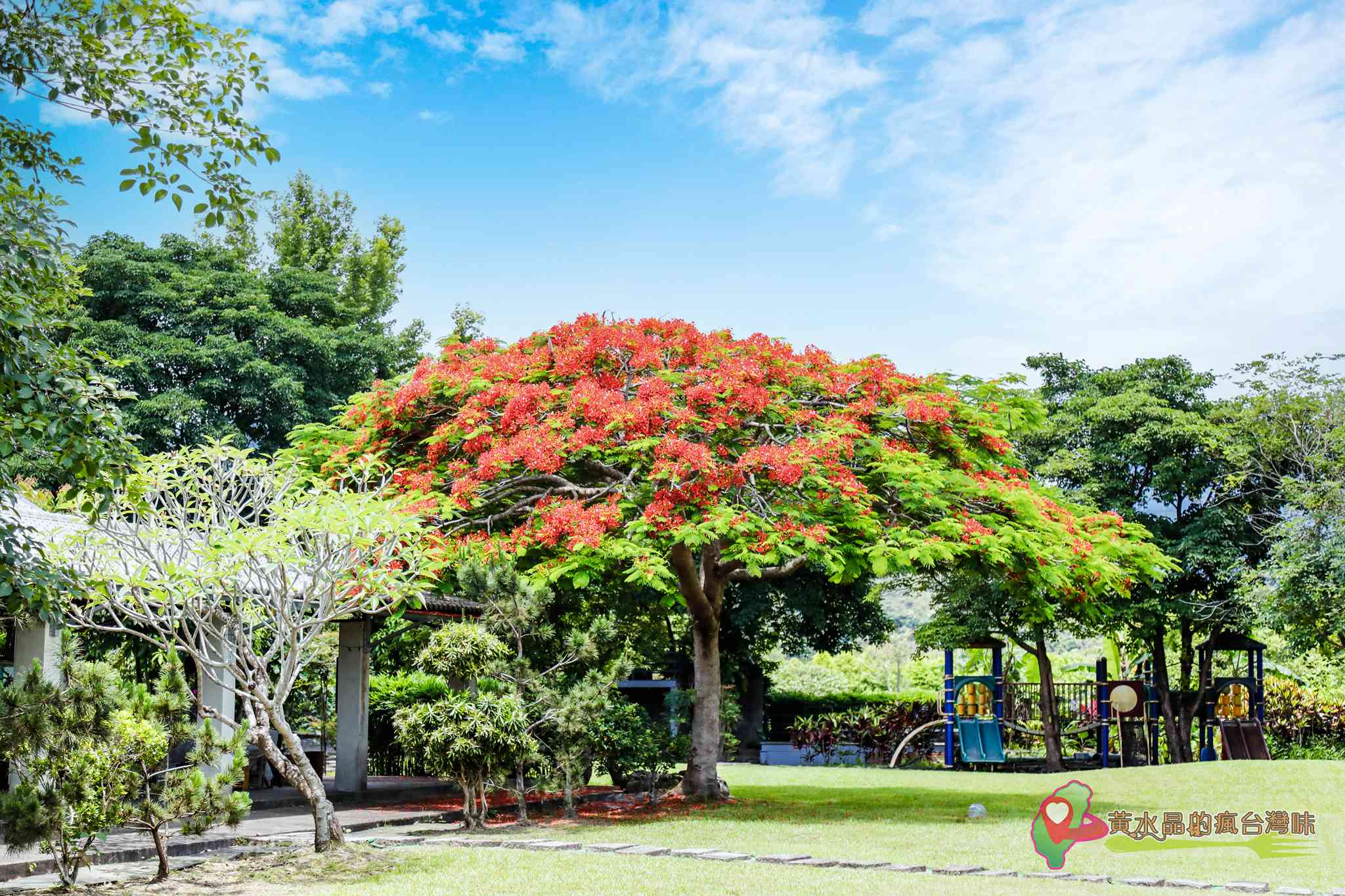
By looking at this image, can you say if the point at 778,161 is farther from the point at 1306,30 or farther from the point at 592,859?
the point at 592,859

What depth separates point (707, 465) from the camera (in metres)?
11.7

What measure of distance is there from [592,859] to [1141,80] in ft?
36.3

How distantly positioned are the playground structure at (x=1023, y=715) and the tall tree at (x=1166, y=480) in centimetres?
107

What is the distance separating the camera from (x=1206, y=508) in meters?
22.3

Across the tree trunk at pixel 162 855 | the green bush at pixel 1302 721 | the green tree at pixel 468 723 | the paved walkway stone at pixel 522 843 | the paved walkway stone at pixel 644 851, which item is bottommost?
the green bush at pixel 1302 721

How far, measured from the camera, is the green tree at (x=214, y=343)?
81.3 ft

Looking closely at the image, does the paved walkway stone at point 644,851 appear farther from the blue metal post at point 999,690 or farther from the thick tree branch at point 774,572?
the blue metal post at point 999,690

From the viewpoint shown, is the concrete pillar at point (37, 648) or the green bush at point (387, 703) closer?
the concrete pillar at point (37, 648)

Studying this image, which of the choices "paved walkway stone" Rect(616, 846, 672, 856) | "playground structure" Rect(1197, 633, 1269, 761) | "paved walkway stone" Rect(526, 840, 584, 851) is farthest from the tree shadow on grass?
"playground structure" Rect(1197, 633, 1269, 761)

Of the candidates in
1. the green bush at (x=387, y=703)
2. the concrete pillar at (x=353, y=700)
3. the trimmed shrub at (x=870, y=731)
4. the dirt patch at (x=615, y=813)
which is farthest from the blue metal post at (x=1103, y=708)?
the concrete pillar at (x=353, y=700)

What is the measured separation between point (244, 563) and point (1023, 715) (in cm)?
1968

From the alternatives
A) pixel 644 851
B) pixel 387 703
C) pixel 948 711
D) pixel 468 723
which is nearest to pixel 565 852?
pixel 644 851

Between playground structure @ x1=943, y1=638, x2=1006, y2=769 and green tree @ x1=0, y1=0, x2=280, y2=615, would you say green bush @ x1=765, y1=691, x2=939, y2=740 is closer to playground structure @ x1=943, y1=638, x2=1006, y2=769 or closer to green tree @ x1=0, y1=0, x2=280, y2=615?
playground structure @ x1=943, y1=638, x2=1006, y2=769

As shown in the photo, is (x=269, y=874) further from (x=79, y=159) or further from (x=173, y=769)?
(x=79, y=159)
